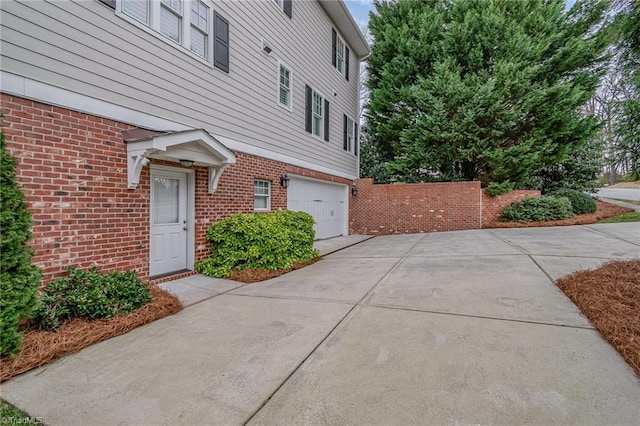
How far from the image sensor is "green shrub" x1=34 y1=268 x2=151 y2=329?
333 centimetres

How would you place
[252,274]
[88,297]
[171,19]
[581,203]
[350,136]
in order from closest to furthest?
[88,297] < [171,19] < [252,274] < [581,203] < [350,136]

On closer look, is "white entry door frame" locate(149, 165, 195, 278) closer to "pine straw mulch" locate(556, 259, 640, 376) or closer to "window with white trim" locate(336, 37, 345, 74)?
"pine straw mulch" locate(556, 259, 640, 376)

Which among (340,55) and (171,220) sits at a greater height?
(340,55)

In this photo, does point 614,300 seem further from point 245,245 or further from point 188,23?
point 188,23

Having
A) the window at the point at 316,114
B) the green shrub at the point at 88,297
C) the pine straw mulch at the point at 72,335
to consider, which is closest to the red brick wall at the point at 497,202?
the window at the point at 316,114

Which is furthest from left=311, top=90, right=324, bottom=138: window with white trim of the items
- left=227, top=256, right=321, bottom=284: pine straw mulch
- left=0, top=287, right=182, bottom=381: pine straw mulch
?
Answer: left=0, top=287, right=182, bottom=381: pine straw mulch

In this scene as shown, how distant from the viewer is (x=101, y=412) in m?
2.10

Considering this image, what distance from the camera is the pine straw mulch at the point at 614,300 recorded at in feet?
8.96

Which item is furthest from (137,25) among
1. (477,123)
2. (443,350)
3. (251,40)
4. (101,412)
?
(477,123)

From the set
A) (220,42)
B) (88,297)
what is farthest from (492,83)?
(88,297)

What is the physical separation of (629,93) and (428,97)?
25.3ft

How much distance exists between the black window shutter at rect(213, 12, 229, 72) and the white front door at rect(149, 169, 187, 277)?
7.52 ft

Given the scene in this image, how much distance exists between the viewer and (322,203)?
10805 mm

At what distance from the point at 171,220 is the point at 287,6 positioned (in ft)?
21.5
